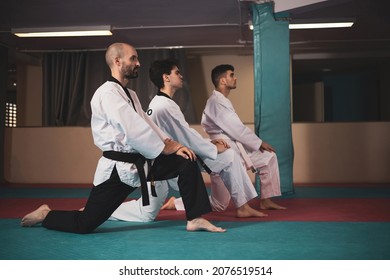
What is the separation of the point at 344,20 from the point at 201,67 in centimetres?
333

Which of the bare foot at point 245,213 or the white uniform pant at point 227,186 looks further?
the bare foot at point 245,213

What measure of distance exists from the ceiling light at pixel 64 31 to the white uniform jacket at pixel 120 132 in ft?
13.2

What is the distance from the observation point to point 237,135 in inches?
167

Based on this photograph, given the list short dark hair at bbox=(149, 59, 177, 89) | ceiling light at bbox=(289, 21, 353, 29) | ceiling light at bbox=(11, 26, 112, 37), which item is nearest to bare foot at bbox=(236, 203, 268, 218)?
short dark hair at bbox=(149, 59, 177, 89)

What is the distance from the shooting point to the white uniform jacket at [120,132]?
2951mm

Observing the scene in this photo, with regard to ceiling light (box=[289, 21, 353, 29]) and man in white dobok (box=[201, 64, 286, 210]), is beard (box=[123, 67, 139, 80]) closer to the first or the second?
man in white dobok (box=[201, 64, 286, 210])

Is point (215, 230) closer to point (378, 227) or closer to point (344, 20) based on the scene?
point (378, 227)

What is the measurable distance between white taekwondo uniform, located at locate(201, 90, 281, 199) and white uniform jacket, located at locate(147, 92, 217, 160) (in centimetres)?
68

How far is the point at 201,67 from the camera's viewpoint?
9219 mm

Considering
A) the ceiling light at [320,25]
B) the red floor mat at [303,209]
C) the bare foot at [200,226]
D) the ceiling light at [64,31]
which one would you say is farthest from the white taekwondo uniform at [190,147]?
the ceiling light at [64,31]

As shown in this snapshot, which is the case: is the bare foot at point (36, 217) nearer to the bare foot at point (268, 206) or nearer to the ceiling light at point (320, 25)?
the bare foot at point (268, 206)

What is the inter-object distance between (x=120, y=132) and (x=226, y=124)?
1.44 meters

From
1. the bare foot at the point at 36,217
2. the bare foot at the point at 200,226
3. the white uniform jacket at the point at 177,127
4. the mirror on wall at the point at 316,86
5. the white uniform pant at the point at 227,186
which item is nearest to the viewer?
the bare foot at the point at 200,226

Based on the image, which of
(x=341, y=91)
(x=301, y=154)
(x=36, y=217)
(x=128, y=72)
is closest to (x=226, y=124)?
(x=128, y=72)
